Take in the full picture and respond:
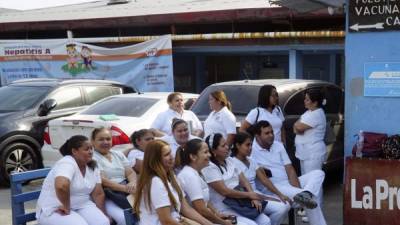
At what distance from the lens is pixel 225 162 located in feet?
19.1

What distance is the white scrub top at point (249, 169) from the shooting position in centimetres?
607

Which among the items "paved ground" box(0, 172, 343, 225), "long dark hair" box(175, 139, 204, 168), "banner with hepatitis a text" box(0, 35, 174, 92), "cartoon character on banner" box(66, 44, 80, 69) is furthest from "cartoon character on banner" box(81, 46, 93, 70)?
"long dark hair" box(175, 139, 204, 168)

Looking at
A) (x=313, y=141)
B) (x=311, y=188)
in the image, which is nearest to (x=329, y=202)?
(x=313, y=141)

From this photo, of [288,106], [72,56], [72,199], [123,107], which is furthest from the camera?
[72,56]

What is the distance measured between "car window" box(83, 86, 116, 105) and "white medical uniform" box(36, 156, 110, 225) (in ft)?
17.4

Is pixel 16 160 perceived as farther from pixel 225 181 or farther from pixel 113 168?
pixel 225 181

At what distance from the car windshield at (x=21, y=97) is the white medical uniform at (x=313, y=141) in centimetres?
461

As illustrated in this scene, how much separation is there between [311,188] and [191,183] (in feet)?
5.05

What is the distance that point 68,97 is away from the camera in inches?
403

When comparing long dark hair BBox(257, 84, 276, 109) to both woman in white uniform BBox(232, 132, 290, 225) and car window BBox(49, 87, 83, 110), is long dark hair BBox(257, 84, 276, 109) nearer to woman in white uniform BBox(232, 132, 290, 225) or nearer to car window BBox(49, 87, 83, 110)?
woman in white uniform BBox(232, 132, 290, 225)

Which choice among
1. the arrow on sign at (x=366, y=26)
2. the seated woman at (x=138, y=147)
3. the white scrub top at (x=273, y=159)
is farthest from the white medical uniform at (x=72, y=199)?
the arrow on sign at (x=366, y=26)

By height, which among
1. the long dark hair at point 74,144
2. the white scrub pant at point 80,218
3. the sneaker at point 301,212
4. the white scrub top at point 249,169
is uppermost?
the long dark hair at point 74,144

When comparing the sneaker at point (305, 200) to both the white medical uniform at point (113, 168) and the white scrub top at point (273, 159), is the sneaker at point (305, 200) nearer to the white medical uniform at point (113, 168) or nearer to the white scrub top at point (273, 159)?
the white scrub top at point (273, 159)

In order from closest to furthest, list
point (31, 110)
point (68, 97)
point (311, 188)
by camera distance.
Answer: point (311, 188) → point (31, 110) → point (68, 97)
